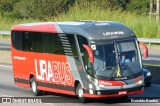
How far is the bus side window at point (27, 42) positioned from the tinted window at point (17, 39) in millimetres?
239

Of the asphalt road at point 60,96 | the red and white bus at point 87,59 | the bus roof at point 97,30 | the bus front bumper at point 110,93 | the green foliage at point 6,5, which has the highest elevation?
the bus roof at point 97,30

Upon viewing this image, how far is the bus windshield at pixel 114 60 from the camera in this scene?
15422 mm

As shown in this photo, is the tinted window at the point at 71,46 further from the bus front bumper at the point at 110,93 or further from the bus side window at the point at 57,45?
the bus front bumper at the point at 110,93

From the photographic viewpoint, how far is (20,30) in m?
19.1

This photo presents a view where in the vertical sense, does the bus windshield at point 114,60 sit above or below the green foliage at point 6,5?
above

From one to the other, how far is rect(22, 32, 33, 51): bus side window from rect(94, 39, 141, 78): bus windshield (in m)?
3.69

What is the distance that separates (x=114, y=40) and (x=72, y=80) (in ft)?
6.01

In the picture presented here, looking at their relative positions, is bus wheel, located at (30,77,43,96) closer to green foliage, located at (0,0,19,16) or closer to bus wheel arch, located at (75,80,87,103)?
bus wheel arch, located at (75,80,87,103)

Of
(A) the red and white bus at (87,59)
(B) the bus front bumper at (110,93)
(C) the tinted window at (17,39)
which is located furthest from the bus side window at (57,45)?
(C) the tinted window at (17,39)

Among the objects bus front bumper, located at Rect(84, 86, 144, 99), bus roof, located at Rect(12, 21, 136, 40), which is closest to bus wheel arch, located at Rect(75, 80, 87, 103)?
bus front bumper, located at Rect(84, 86, 144, 99)

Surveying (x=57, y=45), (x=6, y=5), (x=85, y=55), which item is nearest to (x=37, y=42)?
(x=57, y=45)

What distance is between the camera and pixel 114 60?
15.5 metres

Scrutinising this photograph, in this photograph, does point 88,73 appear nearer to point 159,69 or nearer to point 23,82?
point 23,82

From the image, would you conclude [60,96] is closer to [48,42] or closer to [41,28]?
[48,42]
